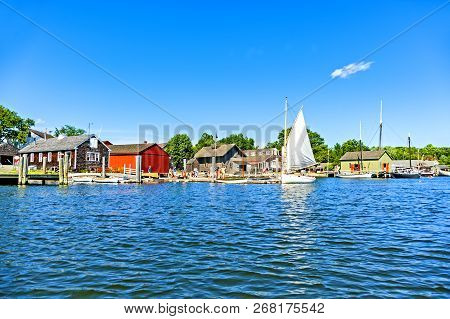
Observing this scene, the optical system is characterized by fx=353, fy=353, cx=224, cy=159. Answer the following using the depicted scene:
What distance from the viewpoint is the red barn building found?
7544 centimetres

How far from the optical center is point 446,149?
166m

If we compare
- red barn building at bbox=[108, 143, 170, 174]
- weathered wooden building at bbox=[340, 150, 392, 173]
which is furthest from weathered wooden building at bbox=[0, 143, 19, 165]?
weathered wooden building at bbox=[340, 150, 392, 173]

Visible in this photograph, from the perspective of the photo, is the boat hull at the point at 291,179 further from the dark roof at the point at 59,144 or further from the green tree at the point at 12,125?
the green tree at the point at 12,125

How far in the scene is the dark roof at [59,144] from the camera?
6581 cm

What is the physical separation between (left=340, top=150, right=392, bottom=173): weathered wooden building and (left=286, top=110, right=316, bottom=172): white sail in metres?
52.8

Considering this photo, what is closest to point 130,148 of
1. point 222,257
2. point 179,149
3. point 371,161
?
point 179,149

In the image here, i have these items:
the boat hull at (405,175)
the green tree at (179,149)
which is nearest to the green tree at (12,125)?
the green tree at (179,149)

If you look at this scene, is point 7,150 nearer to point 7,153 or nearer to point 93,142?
point 7,153

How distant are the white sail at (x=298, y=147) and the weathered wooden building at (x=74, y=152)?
3635cm

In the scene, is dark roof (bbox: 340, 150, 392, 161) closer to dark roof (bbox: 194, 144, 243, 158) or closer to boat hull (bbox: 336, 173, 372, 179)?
boat hull (bbox: 336, 173, 372, 179)

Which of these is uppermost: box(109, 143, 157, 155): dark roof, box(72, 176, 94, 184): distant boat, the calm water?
box(109, 143, 157, 155): dark roof
